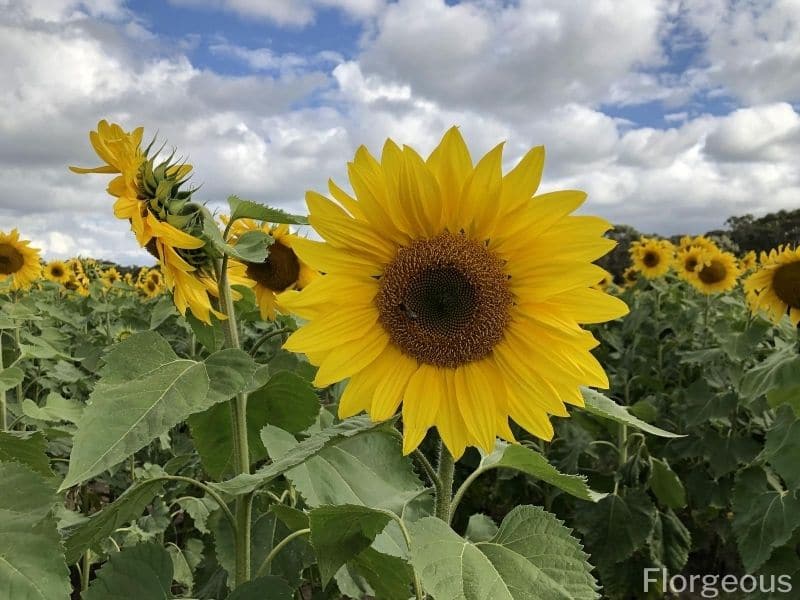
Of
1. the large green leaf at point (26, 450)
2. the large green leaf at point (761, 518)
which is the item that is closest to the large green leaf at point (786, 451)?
the large green leaf at point (761, 518)

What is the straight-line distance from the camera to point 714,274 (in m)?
8.12

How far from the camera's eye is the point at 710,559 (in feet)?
18.2

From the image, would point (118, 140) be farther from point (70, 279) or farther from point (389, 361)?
point (70, 279)

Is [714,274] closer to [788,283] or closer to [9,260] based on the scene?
[788,283]

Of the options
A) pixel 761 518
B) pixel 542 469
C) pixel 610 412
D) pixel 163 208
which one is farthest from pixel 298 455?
pixel 761 518

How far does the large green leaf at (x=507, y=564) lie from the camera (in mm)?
1277

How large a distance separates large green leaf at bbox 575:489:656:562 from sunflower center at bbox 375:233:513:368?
9.60ft

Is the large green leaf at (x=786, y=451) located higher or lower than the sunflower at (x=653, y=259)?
lower

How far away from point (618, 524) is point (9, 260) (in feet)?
20.9

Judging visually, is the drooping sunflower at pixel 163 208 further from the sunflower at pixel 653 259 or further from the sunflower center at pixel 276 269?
the sunflower at pixel 653 259

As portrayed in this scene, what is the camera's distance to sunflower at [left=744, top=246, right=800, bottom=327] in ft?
16.4

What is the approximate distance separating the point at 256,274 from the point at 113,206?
1.34 meters

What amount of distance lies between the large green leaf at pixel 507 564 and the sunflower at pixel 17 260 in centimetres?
725

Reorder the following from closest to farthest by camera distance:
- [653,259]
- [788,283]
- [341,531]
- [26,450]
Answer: [341,531] → [26,450] → [788,283] → [653,259]
